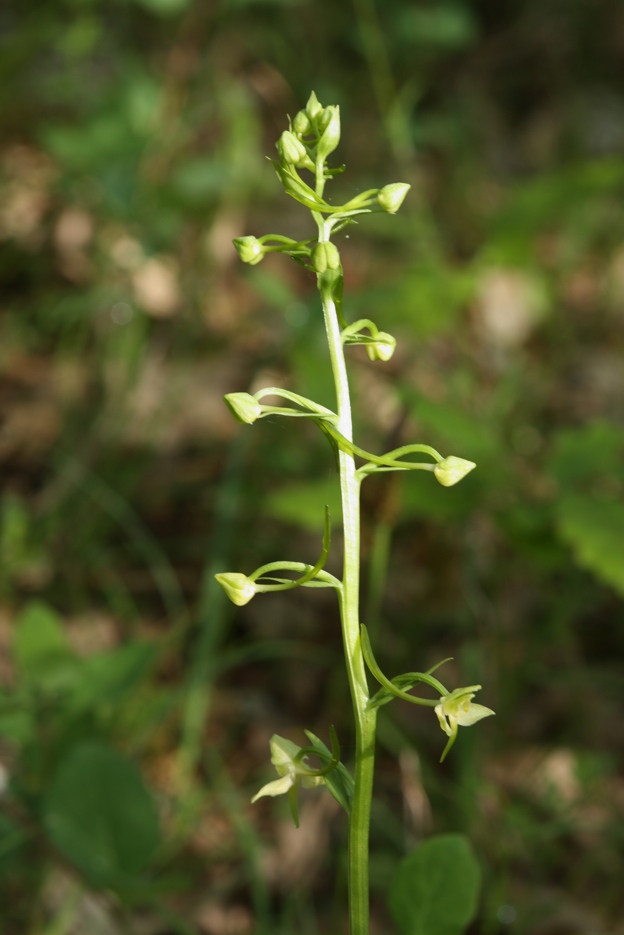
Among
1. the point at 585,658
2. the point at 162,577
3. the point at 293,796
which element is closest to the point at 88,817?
the point at 293,796

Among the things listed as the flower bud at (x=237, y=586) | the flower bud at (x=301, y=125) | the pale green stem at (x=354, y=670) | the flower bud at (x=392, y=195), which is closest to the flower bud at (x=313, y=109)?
the flower bud at (x=301, y=125)

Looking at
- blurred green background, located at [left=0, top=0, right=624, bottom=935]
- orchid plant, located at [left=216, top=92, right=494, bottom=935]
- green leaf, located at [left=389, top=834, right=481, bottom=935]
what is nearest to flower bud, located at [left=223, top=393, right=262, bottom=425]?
orchid plant, located at [left=216, top=92, right=494, bottom=935]

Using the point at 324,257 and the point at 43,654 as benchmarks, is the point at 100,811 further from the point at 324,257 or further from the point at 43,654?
the point at 324,257

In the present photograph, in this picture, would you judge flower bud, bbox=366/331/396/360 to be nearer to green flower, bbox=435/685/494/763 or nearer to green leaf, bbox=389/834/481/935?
green flower, bbox=435/685/494/763

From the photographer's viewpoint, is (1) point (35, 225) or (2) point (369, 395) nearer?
(2) point (369, 395)

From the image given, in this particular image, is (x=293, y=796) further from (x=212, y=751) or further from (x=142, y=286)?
(x=142, y=286)

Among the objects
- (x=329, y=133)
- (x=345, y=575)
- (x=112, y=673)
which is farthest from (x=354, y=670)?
(x=112, y=673)
